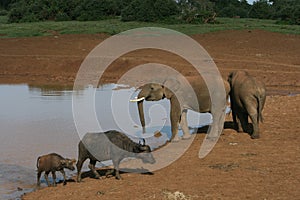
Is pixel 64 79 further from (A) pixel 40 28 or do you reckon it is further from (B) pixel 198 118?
(A) pixel 40 28

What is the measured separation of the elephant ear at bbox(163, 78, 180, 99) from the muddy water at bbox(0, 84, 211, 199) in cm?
107

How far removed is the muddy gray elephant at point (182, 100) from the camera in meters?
10.9

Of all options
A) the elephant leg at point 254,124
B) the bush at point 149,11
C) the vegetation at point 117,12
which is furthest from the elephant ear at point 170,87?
the bush at point 149,11

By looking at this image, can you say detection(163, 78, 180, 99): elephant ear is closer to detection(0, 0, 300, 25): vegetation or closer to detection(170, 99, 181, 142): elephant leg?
detection(170, 99, 181, 142): elephant leg

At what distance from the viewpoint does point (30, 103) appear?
53.6ft

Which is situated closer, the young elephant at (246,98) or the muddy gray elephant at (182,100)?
the young elephant at (246,98)

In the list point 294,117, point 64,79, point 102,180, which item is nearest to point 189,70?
point 64,79

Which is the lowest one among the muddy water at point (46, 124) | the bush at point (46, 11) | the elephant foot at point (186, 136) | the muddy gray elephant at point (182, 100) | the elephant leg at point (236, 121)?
the muddy water at point (46, 124)

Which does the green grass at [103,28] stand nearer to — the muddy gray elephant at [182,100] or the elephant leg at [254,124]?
the muddy gray elephant at [182,100]

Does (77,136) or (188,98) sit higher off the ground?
(188,98)

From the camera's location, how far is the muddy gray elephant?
10891mm

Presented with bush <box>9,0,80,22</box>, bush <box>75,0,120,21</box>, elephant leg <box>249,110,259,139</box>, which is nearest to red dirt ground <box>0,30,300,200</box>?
elephant leg <box>249,110,259,139</box>

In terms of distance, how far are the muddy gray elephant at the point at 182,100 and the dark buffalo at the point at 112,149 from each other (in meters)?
2.49

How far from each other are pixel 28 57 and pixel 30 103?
1177 centimetres
